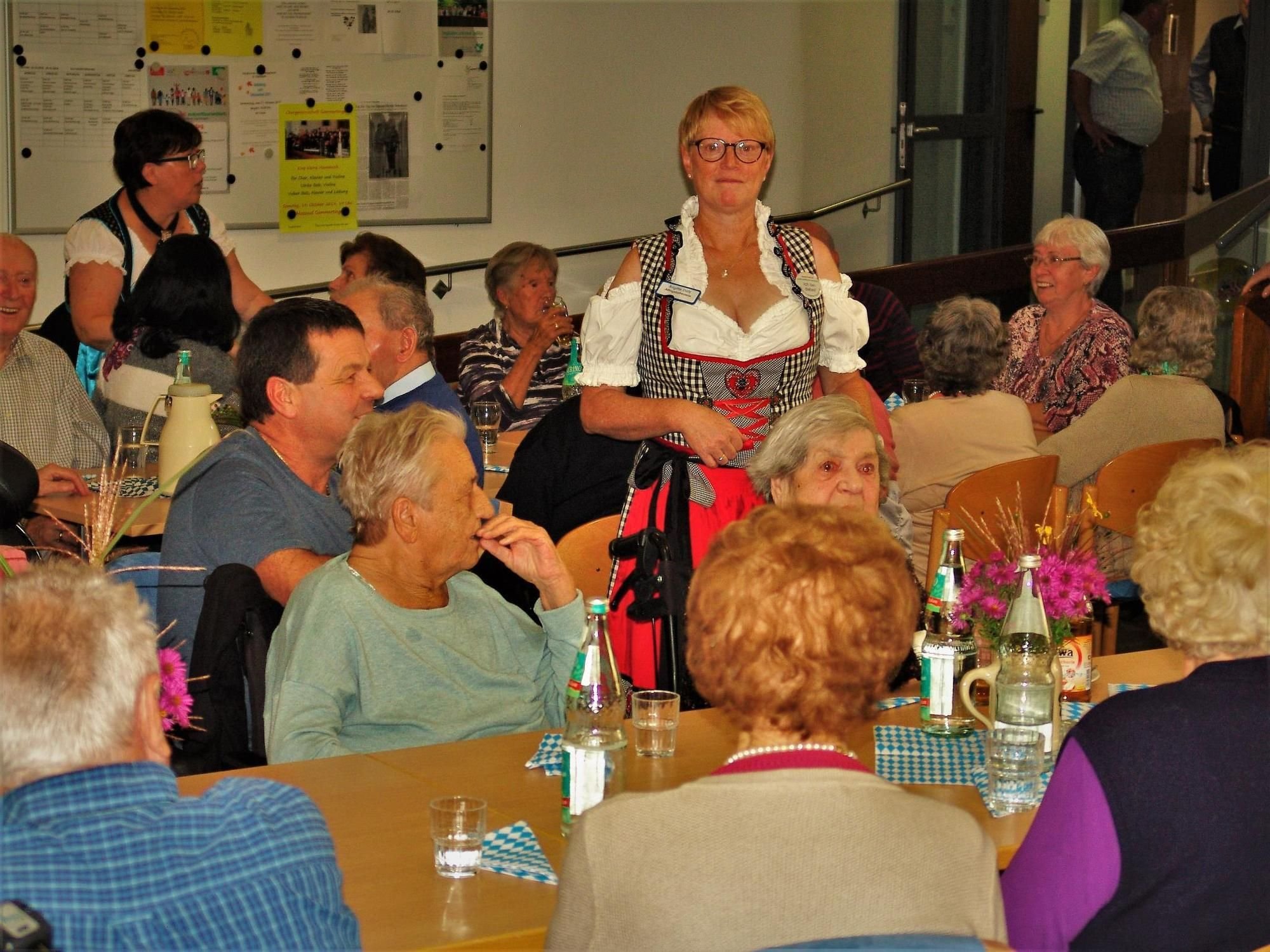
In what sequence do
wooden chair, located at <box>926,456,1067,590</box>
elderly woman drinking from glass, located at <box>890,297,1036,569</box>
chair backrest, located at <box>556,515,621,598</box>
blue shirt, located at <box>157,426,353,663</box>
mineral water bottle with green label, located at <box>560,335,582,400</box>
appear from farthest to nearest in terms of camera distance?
mineral water bottle with green label, located at <box>560,335,582,400</box> < elderly woman drinking from glass, located at <box>890,297,1036,569</box> < wooden chair, located at <box>926,456,1067,590</box> < chair backrest, located at <box>556,515,621,598</box> < blue shirt, located at <box>157,426,353,663</box>

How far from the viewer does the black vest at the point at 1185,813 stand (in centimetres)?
175

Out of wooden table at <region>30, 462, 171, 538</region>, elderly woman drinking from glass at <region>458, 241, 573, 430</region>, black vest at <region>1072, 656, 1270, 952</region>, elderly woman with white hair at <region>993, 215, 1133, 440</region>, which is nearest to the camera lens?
black vest at <region>1072, 656, 1270, 952</region>

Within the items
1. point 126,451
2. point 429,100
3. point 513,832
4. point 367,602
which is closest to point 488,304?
point 429,100

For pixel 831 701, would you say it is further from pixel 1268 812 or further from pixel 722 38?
pixel 722 38

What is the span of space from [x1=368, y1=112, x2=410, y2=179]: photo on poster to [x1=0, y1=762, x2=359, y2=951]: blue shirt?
18.9 ft

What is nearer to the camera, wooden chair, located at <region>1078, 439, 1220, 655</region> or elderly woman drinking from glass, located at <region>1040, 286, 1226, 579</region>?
wooden chair, located at <region>1078, 439, 1220, 655</region>

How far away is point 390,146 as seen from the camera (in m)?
6.94

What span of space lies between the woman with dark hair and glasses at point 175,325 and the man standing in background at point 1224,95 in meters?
5.73

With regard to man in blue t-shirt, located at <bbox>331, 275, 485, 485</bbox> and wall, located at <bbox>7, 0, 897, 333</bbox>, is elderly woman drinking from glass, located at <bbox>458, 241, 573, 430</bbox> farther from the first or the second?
man in blue t-shirt, located at <bbox>331, 275, 485, 485</bbox>

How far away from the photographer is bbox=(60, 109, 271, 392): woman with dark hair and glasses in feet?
17.6

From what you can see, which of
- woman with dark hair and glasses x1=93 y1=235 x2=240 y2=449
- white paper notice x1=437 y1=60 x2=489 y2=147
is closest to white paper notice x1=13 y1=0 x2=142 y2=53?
white paper notice x1=437 y1=60 x2=489 y2=147

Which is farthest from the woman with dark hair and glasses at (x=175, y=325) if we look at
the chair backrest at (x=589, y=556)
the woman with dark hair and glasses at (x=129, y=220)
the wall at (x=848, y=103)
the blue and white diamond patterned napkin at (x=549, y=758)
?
the wall at (x=848, y=103)

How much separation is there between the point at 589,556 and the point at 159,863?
208cm

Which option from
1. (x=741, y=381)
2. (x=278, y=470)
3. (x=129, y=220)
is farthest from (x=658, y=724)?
(x=129, y=220)
